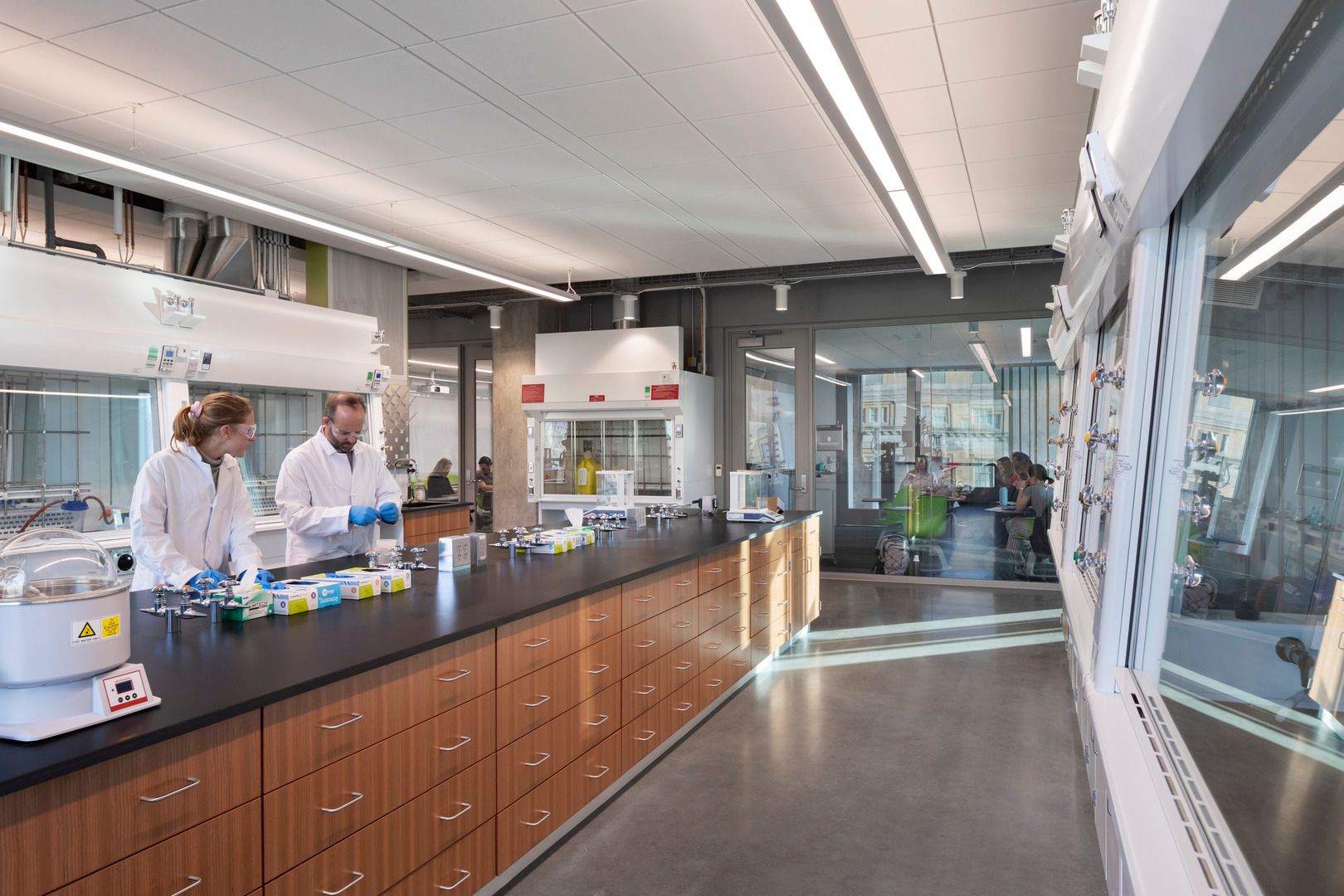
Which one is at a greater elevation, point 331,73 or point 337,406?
point 331,73

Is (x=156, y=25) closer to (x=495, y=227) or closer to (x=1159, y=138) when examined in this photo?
(x=495, y=227)

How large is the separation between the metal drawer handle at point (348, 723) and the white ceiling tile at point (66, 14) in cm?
290

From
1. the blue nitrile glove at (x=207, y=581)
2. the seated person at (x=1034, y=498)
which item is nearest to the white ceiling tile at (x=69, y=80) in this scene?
the blue nitrile glove at (x=207, y=581)

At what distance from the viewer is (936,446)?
845 cm

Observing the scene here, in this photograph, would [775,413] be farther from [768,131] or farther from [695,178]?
[768,131]

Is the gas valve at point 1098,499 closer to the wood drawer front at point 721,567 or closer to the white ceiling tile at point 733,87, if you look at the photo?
the wood drawer front at point 721,567

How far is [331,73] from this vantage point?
386cm

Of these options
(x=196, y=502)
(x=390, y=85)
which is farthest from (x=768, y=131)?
(x=196, y=502)

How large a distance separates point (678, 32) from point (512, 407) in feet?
20.3

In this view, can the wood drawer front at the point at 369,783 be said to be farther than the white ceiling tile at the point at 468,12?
No

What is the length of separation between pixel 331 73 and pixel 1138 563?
3747mm

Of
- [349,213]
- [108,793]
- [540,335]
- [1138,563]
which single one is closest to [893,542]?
[540,335]

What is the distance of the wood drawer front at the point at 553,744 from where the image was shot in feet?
8.76

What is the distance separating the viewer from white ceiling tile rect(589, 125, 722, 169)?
460 centimetres
